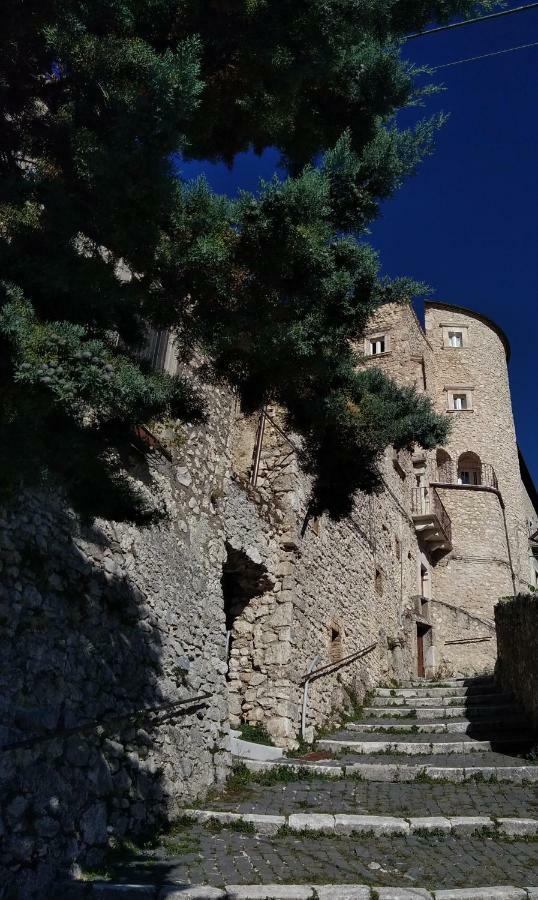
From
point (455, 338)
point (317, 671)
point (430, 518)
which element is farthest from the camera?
point (455, 338)

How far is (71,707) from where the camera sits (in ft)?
17.3

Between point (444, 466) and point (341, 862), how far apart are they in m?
25.1

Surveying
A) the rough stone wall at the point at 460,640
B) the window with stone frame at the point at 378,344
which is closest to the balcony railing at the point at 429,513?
the rough stone wall at the point at 460,640

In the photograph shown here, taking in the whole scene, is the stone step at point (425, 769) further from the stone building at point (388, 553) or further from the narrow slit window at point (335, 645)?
the narrow slit window at point (335, 645)

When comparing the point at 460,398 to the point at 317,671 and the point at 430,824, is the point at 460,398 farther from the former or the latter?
the point at 430,824

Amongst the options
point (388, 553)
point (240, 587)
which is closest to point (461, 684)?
point (388, 553)

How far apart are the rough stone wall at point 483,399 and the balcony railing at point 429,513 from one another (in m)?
4.93

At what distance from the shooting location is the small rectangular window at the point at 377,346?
2769 centimetres

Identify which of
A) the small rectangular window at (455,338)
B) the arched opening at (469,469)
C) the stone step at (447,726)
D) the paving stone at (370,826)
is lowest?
the paving stone at (370,826)

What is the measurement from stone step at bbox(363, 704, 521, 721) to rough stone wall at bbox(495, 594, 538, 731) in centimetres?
35

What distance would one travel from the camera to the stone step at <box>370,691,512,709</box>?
39.9ft

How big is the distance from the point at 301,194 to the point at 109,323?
3.82 feet

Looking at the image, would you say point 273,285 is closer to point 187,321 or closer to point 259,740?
point 187,321

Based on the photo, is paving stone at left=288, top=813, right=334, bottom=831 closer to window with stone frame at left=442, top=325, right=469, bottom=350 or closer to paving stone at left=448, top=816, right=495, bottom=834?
paving stone at left=448, top=816, right=495, bottom=834
